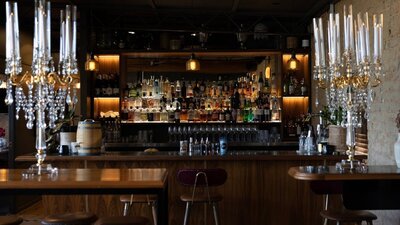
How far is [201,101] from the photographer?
8.64 meters

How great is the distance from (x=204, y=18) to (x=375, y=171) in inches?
229

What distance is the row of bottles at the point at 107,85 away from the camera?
8332 millimetres

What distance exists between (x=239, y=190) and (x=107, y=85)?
426 cm

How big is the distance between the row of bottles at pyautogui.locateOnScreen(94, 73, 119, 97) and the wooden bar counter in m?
3.39

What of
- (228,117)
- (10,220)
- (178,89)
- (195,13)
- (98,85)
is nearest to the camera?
(10,220)

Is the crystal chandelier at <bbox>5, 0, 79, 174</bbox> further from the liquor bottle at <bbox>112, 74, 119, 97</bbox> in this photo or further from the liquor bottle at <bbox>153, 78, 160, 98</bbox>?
the liquor bottle at <bbox>153, 78, 160, 98</bbox>

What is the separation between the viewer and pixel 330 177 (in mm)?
3199

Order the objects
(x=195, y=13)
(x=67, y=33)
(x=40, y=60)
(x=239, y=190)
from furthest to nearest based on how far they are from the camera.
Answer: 1. (x=195, y=13)
2. (x=239, y=190)
3. (x=67, y=33)
4. (x=40, y=60)

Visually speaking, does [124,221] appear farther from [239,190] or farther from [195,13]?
[195,13]

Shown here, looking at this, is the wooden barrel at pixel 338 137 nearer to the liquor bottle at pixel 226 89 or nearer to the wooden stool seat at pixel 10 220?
the liquor bottle at pixel 226 89

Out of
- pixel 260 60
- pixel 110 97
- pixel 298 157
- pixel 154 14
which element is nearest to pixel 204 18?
pixel 154 14

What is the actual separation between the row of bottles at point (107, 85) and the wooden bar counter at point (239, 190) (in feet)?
11.1

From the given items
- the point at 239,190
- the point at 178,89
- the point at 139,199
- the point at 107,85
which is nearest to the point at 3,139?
the point at 107,85

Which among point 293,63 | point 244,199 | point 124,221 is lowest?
point 244,199
